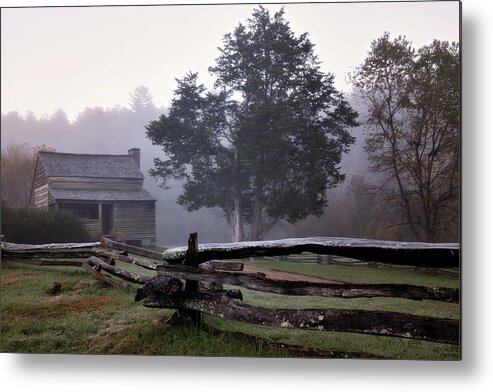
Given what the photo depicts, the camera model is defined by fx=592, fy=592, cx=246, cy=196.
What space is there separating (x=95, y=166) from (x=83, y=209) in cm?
40

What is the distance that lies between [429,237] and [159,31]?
2949 millimetres

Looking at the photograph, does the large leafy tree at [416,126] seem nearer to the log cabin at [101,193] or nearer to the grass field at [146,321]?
the grass field at [146,321]

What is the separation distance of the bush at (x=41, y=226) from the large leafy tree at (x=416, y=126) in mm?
2688

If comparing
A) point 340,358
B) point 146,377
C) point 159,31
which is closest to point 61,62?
point 159,31

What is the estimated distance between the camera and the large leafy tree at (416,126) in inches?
194

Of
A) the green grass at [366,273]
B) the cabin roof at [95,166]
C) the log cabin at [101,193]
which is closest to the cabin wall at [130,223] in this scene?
the log cabin at [101,193]

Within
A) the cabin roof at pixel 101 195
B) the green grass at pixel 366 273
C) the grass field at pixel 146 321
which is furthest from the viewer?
the cabin roof at pixel 101 195

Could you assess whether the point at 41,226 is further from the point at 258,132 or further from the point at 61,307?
the point at 258,132

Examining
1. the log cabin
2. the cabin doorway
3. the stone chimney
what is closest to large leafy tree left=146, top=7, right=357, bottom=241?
the stone chimney

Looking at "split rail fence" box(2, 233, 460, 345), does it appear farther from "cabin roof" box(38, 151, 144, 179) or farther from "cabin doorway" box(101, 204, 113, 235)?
"cabin roof" box(38, 151, 144, 179)

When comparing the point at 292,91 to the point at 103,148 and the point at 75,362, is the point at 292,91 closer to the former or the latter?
the point at 103,148

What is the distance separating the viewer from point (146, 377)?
5.30m

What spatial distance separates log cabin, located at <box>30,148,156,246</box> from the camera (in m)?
5.19

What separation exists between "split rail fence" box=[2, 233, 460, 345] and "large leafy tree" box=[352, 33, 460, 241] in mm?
390
